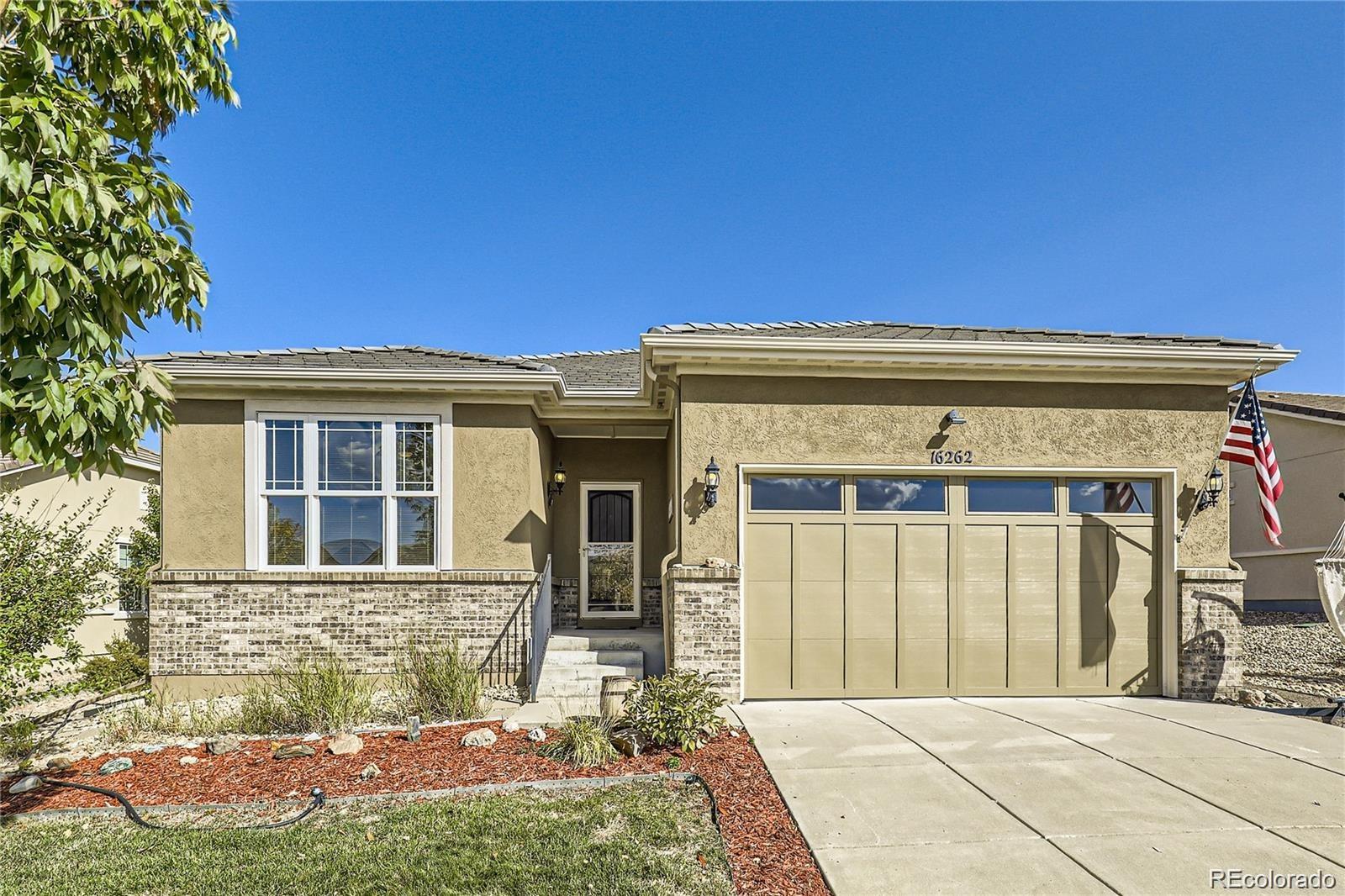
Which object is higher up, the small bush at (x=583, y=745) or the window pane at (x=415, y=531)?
the window pane at (x=415, y=531)

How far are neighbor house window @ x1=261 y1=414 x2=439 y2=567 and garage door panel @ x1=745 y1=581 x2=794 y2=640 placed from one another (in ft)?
13.4

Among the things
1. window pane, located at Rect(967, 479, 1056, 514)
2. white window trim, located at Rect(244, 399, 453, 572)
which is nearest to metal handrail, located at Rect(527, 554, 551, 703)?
white window trim, located at Rect(244, 399, 453, 572)

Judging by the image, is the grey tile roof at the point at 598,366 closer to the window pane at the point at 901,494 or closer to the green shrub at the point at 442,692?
the window pane at the point at 901,494

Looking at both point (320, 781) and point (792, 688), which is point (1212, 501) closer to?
point (792, 688)

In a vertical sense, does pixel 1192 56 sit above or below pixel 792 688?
above

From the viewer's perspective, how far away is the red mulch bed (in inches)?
194

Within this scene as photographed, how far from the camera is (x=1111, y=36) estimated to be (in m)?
8.04

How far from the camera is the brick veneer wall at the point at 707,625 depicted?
755 cm

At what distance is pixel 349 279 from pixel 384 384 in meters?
5.46

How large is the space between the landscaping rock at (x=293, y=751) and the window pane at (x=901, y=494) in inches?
240

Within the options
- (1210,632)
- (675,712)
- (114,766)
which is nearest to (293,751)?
(114,766)

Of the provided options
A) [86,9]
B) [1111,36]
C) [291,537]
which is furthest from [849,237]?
[86,9]

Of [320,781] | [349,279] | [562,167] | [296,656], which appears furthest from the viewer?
[349,279]

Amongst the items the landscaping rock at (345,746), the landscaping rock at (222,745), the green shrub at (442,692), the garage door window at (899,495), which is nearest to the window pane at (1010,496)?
the garage door window at (899,495)
